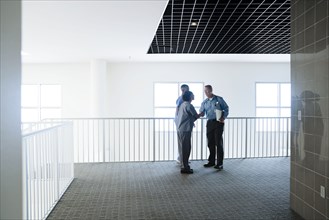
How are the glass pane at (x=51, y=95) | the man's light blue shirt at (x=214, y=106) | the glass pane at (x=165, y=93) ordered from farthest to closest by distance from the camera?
1. the glass pane at (x=165, y=93)
2. the glass pane at (x=51, y=95)
3. the man's light blue shirt at (x=214, y=106)

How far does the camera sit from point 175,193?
436 centimetres

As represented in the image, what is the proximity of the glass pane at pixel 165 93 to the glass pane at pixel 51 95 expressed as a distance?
3.05 m

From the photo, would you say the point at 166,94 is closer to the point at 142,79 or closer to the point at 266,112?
the point at 142,79

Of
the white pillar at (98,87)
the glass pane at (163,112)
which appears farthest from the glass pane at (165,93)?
the white pillar at (98,87)

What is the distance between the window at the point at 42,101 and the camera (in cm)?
988

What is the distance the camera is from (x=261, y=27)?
5.49 metres

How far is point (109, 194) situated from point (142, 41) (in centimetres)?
330

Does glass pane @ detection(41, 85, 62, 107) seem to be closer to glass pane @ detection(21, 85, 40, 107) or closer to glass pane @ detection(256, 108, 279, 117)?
glass pane @ detection(21, 85, 40, 107)

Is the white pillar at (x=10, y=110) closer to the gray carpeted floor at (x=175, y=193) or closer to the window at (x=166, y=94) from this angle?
the gray carpeted floor at (x=175, y=193)

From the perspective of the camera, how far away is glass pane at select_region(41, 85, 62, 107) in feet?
32.4

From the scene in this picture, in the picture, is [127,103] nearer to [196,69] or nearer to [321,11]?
[196,69]

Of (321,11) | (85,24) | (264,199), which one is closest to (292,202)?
(264,199)

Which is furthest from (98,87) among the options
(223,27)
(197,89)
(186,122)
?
(223,27)

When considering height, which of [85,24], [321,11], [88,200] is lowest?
[88,200]
